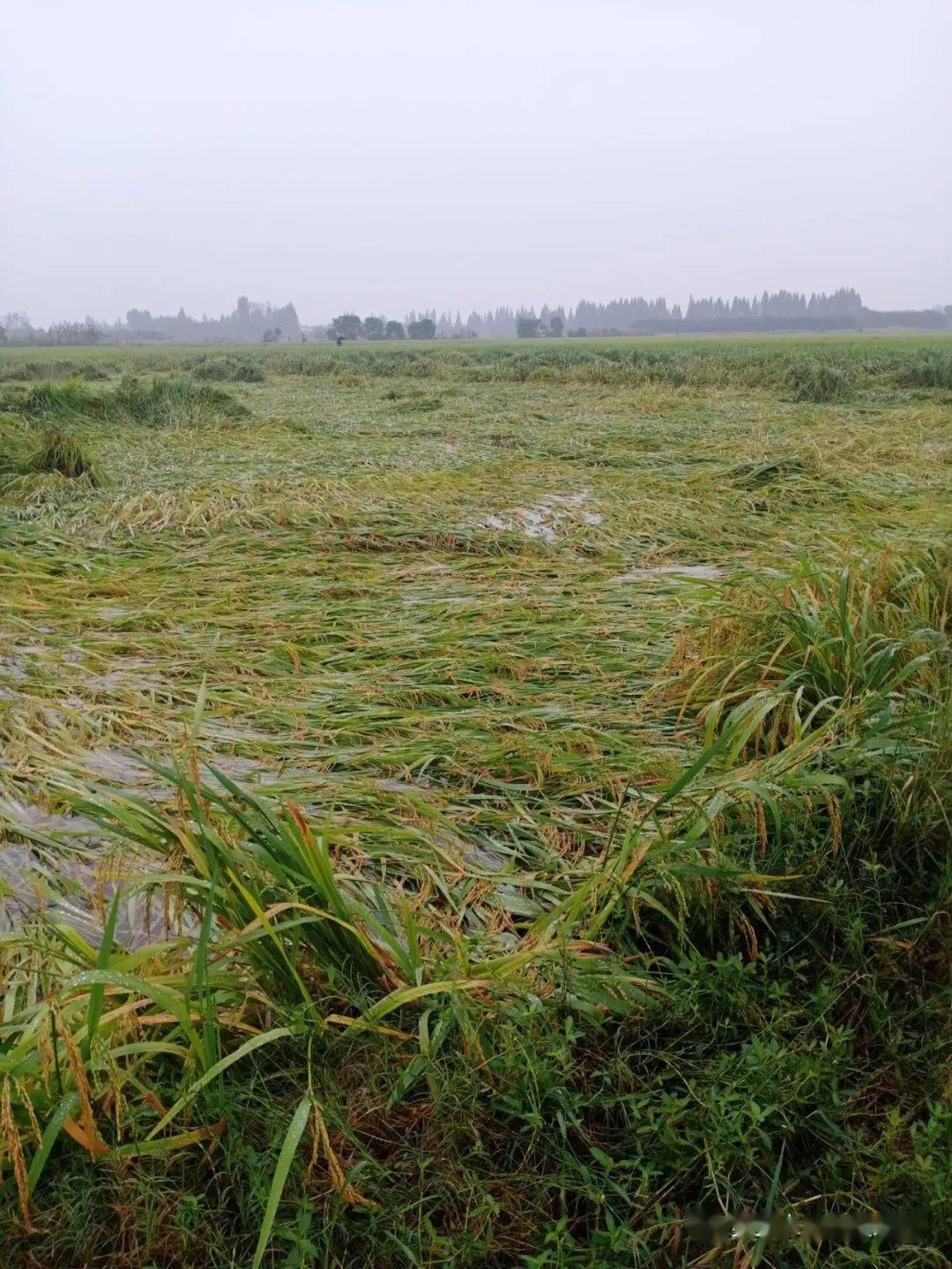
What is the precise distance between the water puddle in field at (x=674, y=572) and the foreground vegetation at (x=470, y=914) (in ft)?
0.48

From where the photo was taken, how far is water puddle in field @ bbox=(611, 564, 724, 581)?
15.0 ft

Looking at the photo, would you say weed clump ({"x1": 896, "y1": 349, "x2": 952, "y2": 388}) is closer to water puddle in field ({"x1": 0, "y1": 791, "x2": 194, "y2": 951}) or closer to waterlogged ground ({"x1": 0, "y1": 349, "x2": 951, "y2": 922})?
waterlogged ground ({"x1": 0, "y1": 349, "x2": 951, "y2": 922})

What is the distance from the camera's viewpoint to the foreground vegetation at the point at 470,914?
54.2 inches

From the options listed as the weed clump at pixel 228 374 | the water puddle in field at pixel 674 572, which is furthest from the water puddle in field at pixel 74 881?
the weed clump at pixel 228 374

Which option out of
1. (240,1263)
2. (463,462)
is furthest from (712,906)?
(463,462)

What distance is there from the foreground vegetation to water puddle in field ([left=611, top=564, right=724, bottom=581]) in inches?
5.7

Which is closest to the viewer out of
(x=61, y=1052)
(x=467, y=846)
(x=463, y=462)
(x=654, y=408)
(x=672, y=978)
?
(x=61, y=1052)

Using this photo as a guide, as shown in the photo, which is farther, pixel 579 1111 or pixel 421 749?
pixel 421 749

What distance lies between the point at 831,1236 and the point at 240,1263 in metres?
0.84

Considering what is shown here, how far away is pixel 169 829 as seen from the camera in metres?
1.85

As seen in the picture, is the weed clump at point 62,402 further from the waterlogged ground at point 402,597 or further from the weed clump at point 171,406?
the waterlogged ground at point 402,597

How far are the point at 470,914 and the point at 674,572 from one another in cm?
308

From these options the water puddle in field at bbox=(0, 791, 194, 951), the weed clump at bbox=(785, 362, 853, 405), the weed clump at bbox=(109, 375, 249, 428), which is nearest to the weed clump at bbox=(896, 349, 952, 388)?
the weed clump at bbox=(785, 362, 853, 405)

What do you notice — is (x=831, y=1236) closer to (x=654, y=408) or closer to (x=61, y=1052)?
(x=61, y=1052)
